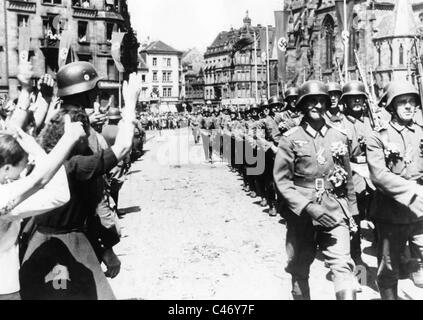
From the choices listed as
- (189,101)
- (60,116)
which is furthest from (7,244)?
(189,101)

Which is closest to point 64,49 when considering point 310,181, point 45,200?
point 310,181

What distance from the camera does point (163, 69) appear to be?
104 m

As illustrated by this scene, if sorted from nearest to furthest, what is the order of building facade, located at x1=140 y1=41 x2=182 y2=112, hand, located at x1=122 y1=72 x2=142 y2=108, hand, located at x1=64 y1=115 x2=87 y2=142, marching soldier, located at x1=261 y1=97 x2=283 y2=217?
hand, located at x1=64 y1=115 x2=87 y2=142 < hand, located at x1=122 y1=72 x2=142 y2=108 < marching soldier, located at x1=261 y1=97 x2=283 y2=217 < building facade, located at x1=140 y1=41 x2=182 y2=112

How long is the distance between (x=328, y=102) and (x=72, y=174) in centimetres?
292

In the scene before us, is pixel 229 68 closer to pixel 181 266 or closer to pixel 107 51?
pixel 107 51

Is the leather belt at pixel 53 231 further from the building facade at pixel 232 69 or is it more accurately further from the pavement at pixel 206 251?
the building facade at pixel 232 69

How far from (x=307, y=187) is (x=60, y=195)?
2662 millimetres

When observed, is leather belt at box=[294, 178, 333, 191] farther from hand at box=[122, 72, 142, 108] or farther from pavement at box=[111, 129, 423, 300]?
hand at box=[122, 72, 142, 108]

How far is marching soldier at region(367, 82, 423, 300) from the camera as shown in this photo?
4871 millimetres

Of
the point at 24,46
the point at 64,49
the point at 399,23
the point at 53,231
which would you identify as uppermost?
the point at 399,23

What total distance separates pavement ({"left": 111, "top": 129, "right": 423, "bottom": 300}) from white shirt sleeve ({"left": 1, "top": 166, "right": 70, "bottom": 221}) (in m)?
2.96

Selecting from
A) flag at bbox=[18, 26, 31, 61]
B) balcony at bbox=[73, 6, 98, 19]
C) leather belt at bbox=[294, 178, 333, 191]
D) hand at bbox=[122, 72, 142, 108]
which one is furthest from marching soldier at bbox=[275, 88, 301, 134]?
balcony at bbox=[73, 6, 98, 19]

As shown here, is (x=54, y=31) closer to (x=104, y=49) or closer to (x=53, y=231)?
(x=104, y=49)

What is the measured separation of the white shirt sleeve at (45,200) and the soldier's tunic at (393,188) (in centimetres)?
300
